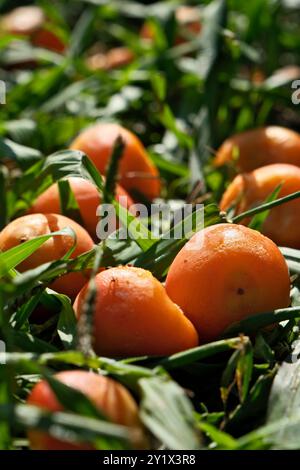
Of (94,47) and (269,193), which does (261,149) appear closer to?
(269,193)

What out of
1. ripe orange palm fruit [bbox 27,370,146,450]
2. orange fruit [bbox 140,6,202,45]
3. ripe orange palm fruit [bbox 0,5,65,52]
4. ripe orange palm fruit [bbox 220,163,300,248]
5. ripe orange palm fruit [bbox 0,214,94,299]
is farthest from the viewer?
ripe orange palm fruit [bbox 0,5,65,52]

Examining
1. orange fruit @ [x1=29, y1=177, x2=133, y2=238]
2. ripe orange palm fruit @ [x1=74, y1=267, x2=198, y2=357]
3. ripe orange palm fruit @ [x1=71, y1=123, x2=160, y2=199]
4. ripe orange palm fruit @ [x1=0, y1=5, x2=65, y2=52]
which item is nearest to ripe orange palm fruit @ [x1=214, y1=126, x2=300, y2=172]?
ripe orange palm fruit @ [x1=71, y1=123, x2=160, y2=199]

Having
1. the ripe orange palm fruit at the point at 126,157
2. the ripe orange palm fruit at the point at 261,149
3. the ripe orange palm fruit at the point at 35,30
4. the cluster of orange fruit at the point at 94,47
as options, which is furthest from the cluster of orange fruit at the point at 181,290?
the ripe orange palm fruit at the point at 35,30

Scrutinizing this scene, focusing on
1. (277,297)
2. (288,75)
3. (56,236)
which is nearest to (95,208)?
(56,236)

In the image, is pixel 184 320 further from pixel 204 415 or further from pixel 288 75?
pixel 288 75

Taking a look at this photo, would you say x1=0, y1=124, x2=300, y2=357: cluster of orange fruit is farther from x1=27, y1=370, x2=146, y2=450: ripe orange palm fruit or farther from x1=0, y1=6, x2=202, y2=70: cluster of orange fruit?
x1=0, y1=6, x2=202, y2=70: cluster of orange fruit

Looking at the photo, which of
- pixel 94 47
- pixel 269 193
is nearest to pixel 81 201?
pixel 269 193
